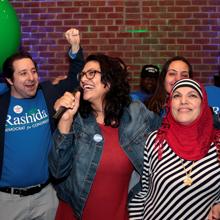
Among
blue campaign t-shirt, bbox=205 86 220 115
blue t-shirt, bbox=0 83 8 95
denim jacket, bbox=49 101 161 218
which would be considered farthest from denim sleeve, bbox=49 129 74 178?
blue campaign t-shirt, bbox=205 86 220 115

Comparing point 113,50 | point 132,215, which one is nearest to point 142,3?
point 113,50

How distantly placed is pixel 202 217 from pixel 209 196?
106 mm

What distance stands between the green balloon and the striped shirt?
126cm

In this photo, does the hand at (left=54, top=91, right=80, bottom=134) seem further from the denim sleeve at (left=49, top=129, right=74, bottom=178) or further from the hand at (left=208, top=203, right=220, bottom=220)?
the hand at (left=208, top=203, right=220, bottom=220)

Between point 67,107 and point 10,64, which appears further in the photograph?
point 10,64

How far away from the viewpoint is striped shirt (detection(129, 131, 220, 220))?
1.59 m

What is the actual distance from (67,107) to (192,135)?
24.2 inches

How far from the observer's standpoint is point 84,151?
1865 millimetres

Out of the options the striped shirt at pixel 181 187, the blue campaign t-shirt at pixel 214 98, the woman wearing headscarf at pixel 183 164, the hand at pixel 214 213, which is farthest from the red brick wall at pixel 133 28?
the hand at pixel 214 213

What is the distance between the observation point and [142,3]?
3729 mm

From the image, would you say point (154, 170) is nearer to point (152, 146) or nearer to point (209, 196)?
point (152, 146)

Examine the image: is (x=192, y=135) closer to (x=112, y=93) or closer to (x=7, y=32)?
(x=112, y=93)

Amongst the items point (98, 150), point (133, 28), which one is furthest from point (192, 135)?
point (133, 28)

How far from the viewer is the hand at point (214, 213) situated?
1581 mm
